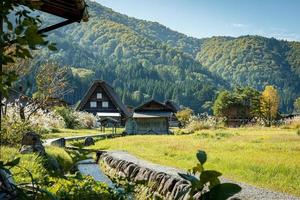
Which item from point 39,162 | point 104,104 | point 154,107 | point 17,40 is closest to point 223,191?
point 17,40

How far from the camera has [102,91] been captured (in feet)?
236

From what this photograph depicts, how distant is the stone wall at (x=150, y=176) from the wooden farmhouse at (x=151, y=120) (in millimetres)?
30337

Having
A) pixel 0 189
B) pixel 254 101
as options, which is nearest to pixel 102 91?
pixel 254 101

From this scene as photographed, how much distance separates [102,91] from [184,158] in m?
54.4

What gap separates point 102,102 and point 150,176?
2343 inches

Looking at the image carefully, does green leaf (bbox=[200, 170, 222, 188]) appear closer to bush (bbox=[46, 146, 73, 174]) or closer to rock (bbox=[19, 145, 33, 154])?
bush (bbox=[46, 146, 73, 174])

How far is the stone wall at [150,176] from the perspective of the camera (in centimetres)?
1077

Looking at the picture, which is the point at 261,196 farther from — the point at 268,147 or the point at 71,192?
the point at 268,147

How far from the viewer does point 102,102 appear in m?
72.2

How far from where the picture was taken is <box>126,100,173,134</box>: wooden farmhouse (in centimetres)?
5156

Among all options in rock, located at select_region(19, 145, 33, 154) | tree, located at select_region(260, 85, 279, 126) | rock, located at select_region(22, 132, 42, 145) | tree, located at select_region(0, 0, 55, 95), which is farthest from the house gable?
tree, located at select_region(0, 0, 55, 95)

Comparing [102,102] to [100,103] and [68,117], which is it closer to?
[100,103]

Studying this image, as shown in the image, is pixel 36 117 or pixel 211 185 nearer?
pixel 211 185

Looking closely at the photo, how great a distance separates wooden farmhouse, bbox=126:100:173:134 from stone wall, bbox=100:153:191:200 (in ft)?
99.5
